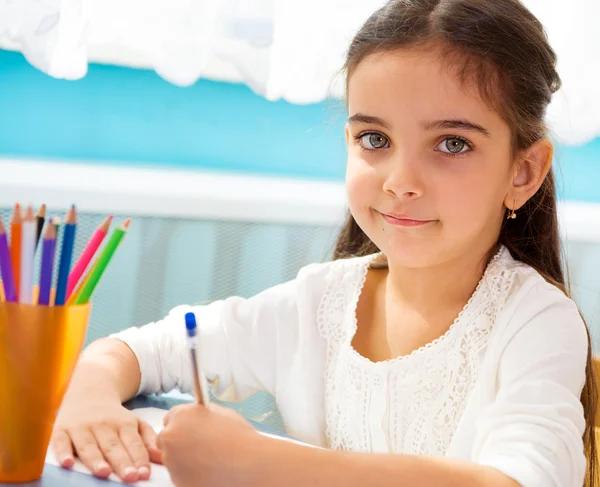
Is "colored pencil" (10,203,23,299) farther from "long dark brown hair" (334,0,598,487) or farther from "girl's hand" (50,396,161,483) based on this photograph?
"long dark brown hair" (334,0,598,487)

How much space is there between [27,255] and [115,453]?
0.62 ft

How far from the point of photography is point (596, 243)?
4.85 ft

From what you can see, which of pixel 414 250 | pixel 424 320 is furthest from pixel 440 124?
pixel 424 320

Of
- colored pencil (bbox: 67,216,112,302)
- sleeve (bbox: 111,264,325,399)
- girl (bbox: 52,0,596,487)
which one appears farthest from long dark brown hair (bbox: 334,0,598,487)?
colored pencil (bbox: 67,216,112,302)

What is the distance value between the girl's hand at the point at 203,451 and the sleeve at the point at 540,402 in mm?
201

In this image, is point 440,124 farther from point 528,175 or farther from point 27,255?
point 27,255

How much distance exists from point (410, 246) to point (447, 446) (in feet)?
0.66

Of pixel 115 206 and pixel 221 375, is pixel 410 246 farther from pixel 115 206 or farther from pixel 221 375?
pixel 115 206

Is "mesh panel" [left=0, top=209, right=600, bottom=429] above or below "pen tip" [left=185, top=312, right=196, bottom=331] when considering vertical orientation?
below

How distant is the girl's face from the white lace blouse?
93 mm

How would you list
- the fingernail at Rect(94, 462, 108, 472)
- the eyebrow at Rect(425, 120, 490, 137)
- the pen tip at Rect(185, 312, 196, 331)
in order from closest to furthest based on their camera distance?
the pen tip at Rect(185, 312, 196, 331) → the fingernail at Rect(94, 462, 108, 472) → the eyebrow at Rect(425, 120, 490, 137)

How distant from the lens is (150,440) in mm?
663

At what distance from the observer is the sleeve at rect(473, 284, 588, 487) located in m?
0.63

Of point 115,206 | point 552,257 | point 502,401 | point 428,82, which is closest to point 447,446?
point 502,401
